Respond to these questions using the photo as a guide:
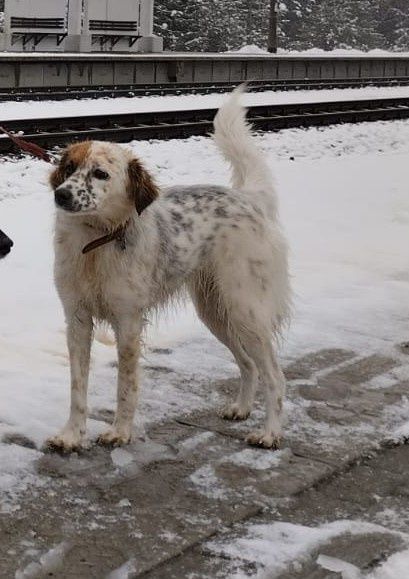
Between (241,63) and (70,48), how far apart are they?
6571 mm

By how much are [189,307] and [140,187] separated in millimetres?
3118

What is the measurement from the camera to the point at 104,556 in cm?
396

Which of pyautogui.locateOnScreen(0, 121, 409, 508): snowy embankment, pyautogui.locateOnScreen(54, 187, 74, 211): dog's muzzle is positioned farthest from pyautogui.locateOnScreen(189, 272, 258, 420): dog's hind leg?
pyautogui.locateOnScreen(54, 187, 74, 211): dog's muzzle

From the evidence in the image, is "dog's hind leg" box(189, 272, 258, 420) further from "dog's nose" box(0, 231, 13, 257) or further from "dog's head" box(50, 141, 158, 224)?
"dog's nose" box(0, 231, 13, 257)

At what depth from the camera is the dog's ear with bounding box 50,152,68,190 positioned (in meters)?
4.84

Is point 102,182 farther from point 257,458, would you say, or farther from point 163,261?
point 257,458

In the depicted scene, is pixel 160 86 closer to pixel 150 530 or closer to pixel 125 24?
pixel 125 24

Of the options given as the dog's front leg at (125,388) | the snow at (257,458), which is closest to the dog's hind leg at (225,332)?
the snow at (257,458)

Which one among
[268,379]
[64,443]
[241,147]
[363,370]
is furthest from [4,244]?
[363,370]

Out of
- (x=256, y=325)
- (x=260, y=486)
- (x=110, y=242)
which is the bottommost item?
(x=260, y=486)

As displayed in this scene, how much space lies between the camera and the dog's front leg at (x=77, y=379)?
4.98 metres

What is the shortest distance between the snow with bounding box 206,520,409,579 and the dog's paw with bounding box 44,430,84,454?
3.54 feet

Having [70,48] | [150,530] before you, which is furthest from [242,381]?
[70,48]

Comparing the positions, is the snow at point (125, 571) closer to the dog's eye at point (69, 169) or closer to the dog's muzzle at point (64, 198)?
the dog's muzzle at point (64, 198)
